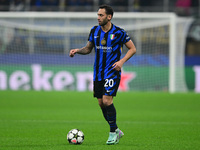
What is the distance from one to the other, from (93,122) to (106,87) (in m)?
3.59

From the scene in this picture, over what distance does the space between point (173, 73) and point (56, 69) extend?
546cm

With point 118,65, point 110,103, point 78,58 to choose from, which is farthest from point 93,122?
point 78,58

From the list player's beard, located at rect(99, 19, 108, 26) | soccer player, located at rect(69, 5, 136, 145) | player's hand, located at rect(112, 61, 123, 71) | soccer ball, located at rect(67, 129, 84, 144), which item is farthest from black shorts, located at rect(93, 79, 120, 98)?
player's beard, located at rect(99, 19, 108, 26)

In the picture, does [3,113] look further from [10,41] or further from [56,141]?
[10,41]

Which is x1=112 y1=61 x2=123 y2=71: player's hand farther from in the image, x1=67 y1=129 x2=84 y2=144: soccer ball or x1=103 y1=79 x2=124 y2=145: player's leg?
x1=67 y1=129 x2=84 y2=144: soccer ball

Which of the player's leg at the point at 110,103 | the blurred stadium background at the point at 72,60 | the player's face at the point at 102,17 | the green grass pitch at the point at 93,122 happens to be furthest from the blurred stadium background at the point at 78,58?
the player's face at the point at 102,17

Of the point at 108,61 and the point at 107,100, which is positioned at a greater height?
the point at 108,61

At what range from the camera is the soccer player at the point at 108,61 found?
6949 millimetres

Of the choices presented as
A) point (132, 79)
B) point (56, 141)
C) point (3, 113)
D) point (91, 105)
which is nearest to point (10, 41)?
point (132, 79)

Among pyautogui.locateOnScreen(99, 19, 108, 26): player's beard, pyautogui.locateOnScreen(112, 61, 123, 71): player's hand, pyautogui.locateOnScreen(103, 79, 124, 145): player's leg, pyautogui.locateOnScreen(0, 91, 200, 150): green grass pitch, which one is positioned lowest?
pyautogui.locateOnScreen(0, 91, 200, 150): green grass pitch

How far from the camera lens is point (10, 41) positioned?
21.0 metres

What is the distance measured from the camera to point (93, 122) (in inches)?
409

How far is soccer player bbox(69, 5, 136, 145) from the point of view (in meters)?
6.95

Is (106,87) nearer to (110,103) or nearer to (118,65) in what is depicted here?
(110,103)
